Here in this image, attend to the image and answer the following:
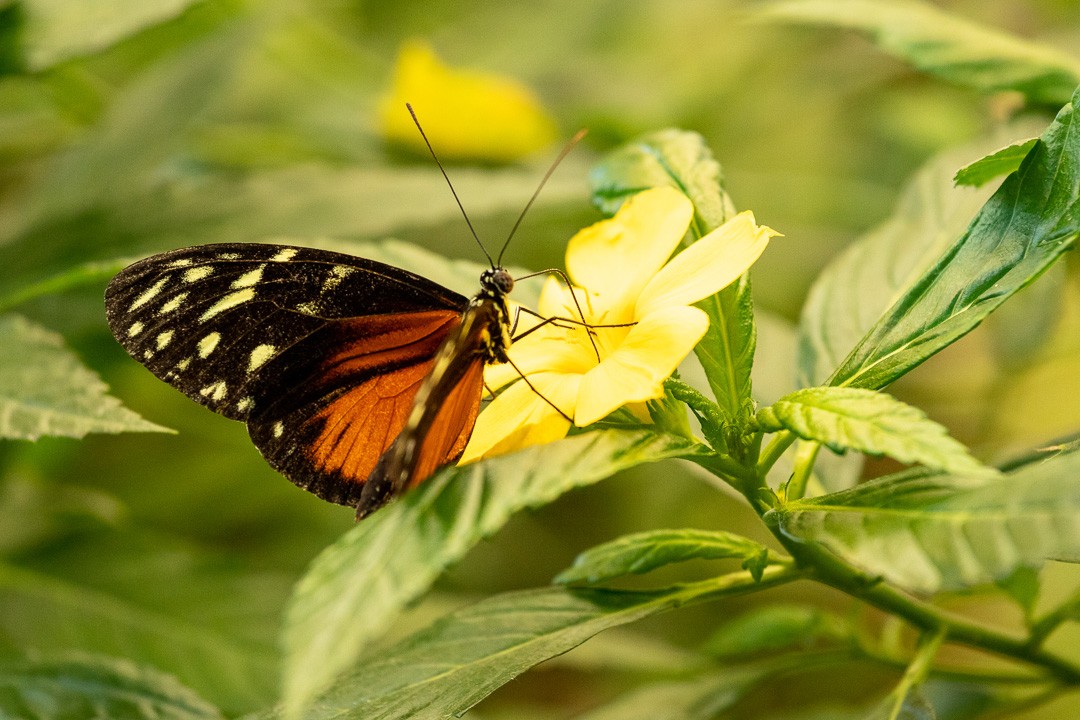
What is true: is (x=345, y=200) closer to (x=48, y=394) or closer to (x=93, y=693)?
(x=48, y=394)

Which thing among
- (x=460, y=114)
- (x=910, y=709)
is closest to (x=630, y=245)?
(x=910, y=709)

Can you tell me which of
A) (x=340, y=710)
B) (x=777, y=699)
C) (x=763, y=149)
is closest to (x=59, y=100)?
(x=340, y=710)

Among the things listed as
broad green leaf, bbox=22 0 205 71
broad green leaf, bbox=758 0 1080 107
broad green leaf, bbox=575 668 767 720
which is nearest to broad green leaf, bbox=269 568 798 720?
broad green leaf, bbox=575 668 767 720

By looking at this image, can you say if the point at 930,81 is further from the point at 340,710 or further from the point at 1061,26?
the point at 340,710

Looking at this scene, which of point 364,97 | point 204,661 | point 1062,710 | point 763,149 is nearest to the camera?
point 204,661

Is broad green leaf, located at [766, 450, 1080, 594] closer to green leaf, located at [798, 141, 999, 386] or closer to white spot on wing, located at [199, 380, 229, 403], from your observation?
green leaf, located at [798, 141, 999, 386]
